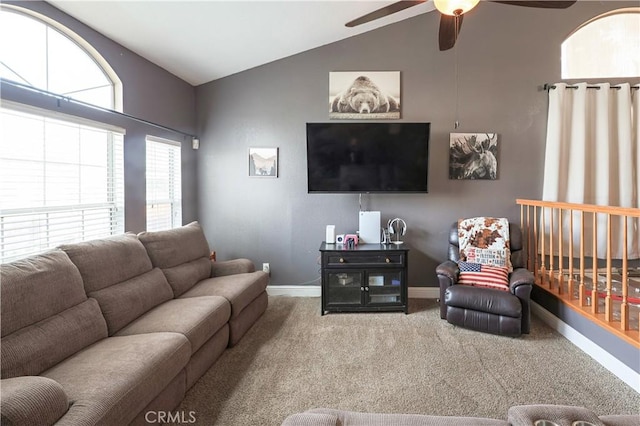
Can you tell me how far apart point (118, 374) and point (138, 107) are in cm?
258

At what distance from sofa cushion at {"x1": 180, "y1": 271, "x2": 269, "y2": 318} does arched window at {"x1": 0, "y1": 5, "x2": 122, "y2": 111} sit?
1.79 metres

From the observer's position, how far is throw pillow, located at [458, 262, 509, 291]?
3.12 meters

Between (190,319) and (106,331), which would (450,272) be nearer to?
(190,319)

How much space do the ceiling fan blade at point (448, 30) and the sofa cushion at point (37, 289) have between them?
3.02 meters

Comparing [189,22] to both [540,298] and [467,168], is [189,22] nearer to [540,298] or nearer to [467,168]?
[467,168]

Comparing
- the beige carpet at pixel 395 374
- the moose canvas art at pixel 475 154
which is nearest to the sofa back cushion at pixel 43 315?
the beige carpet at pixel 395 374

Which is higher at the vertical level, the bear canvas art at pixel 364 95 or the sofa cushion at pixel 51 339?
the bear canvas art at pixel 364 95

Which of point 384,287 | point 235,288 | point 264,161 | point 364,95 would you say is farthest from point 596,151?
point 235,288

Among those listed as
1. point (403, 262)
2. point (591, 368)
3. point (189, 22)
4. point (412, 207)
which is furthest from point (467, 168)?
point (189, 22)

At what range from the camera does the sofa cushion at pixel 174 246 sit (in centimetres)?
280

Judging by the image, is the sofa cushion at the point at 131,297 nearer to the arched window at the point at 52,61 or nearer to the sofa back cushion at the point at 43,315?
the sofa back cushion at the point at 43,315

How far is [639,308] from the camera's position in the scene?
2.69m

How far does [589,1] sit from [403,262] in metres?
3.78

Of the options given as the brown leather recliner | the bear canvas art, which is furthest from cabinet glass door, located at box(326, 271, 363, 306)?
the bear canvas art
